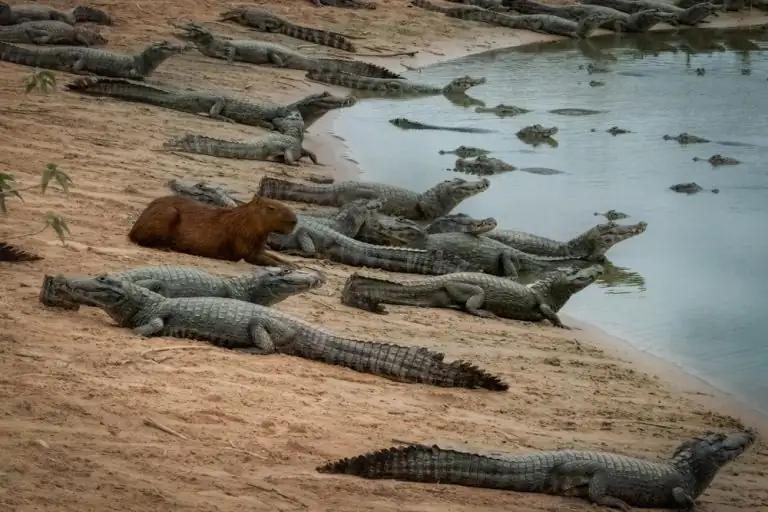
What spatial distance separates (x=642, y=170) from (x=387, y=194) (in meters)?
4.31

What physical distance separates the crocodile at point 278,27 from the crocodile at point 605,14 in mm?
7053

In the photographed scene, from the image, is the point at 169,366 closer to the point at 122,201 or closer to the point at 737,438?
the point at 737,438

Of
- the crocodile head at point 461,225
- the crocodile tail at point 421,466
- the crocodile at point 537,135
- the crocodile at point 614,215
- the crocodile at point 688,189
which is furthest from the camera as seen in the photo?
the crocodile at point 537,135

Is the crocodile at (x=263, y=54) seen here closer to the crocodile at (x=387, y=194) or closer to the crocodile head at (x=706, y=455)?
the crocodile at (x=387, y=194)

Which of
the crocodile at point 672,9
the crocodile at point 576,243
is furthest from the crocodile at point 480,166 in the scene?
the crocodile at point 672,9

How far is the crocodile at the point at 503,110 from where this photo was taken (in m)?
17.5

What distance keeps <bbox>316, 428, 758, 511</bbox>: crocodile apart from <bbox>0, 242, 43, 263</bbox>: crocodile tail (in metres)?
2.73

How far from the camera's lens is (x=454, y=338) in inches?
294

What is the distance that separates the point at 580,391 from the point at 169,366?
2173mm

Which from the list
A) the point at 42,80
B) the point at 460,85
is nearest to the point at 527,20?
the point at 460,85

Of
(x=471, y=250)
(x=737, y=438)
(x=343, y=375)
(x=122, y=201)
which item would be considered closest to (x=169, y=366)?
(x=343, y=375)

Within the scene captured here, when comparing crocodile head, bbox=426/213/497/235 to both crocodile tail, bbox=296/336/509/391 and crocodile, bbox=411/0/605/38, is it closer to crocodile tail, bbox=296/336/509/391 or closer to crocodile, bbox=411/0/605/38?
crocodile tail, bbox=296/336/509/391

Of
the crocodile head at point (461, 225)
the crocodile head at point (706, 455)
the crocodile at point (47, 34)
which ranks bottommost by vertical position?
the crocodile at point (47, 34)

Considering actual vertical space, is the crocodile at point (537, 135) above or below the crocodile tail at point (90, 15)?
below
